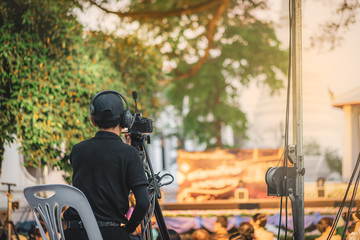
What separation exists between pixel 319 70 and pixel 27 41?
4.43 metres

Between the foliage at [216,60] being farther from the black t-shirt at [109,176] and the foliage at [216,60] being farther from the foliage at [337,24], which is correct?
the black t-shirt at [109,176]

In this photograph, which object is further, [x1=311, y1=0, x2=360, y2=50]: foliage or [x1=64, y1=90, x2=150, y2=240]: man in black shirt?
[x1=311, y1=0, x2=360, y2=50]: foliage

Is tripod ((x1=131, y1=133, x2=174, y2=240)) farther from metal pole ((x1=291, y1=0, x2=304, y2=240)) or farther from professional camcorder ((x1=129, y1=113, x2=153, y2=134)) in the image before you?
metal pole ((x1=291, y1=0, x2=304, y2=240))

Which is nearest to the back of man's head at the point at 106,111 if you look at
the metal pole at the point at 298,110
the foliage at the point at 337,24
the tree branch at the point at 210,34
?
the metal pole at the point at 298,110

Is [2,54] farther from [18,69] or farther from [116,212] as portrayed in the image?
[116,212]

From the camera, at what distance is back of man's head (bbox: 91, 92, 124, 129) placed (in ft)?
9.31

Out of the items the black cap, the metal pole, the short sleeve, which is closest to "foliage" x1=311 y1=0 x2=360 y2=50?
the metal pole

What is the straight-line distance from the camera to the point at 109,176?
2691 millimetres

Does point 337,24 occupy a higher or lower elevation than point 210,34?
lower

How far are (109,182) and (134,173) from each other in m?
0.15

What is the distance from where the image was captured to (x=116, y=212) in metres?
2.73

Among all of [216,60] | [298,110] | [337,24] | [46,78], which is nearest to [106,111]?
[298,110]

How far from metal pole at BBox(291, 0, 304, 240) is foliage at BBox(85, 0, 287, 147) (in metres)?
9.91

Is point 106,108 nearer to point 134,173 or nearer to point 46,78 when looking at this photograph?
point 134,173
